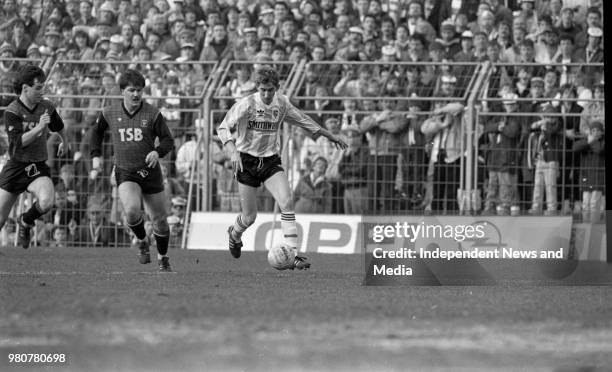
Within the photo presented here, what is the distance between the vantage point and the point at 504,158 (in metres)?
18.7

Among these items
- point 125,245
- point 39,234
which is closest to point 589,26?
point 125,245

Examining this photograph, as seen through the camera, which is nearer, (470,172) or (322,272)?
(322,272)

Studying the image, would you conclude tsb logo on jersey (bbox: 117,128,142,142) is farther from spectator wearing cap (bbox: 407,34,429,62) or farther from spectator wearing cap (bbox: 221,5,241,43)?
spectator wearing cap (bbox: 221,5,241,43)

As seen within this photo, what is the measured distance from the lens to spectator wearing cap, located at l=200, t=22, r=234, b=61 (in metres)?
21.1

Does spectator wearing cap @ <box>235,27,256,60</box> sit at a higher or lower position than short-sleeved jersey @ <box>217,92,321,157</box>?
higher

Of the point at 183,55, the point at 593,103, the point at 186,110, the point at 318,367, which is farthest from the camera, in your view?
the point at 183,55

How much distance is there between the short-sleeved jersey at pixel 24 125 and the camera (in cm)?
1536

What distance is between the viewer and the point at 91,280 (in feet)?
42.2

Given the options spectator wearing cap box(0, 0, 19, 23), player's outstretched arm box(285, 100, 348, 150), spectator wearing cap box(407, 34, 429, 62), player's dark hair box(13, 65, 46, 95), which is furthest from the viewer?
spectator wearing cap box(0, 0, 19, 23)

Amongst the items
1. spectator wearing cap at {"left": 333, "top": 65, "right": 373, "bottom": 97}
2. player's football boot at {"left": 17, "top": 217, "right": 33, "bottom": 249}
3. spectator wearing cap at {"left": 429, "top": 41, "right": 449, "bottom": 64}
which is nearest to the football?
player's football boot at {"left": 17, "top": 217, "right": 33, "bottom": 249}

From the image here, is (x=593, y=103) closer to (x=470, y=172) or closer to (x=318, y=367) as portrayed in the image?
(x=470, y=172)

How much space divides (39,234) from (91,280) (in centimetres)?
834

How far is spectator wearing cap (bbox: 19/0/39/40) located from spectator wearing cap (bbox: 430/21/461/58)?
7722 mm
